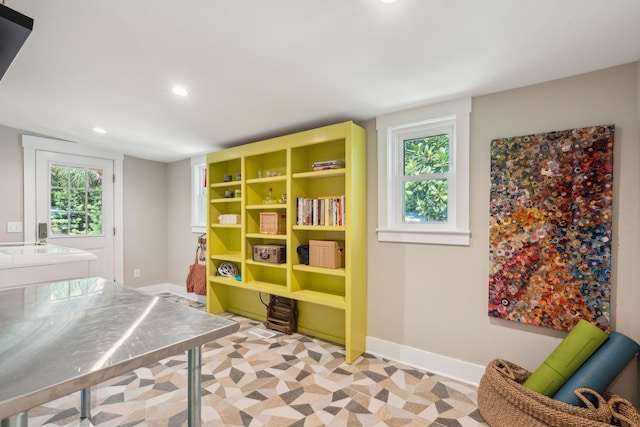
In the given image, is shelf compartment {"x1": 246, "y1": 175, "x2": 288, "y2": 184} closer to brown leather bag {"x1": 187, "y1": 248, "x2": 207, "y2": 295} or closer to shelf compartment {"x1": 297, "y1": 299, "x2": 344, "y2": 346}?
shelf compartment {"x1": 297, "y1": 299, "x2": 344, "y2": 346}

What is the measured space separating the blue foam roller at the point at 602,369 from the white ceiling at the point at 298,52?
161 cm

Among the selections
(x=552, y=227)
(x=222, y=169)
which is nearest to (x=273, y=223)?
(x=222, y=169)

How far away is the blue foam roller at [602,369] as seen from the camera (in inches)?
66.0

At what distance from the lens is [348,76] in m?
2.07

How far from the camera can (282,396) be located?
2146 millimetres

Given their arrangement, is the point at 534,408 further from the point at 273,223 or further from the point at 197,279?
the point at 197,279

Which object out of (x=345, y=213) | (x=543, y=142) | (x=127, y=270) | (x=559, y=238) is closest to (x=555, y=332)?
(x=559, y=238)

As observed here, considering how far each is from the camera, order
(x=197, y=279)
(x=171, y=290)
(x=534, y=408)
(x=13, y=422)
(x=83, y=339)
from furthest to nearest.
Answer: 1. (x=171, y=290)
2. (x=197, y=279)
3. (x=534, y=408)
4. (x=83, y=339)
5. (x=13, y=422)

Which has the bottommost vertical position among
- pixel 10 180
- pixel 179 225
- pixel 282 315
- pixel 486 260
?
pixel 282 315

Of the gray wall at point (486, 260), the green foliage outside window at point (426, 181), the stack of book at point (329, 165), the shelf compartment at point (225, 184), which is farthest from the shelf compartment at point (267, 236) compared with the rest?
the green foliage outside window at point (426, 181)

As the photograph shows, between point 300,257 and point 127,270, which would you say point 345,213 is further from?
point 127,270

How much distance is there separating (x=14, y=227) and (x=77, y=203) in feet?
2.21

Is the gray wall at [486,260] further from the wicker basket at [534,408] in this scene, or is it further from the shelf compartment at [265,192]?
the shelf compartment at [265,192]

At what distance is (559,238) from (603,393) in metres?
0.88
